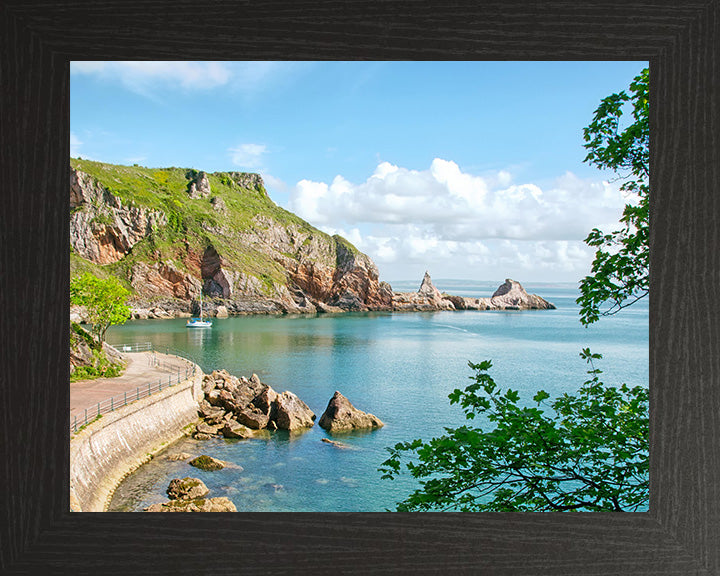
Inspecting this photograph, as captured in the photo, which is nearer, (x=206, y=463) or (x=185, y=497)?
(x=185, y=497)

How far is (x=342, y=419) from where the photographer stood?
11914 millimetres

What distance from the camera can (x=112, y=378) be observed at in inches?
400

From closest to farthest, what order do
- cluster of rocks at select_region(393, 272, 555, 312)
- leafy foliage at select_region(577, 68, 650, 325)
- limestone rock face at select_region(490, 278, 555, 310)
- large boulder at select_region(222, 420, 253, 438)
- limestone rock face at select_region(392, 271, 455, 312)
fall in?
1. leafy foliage at select_region(577, 68, 650, 325)
2. large boulder at select_region(222, 420, 253, 438)
3. limestone rock face at select_region(490, 278, 555, 310)
4. cluster of rocks at select_region(393, 272, 555, 312)
5. limestone rock face at select_region(392, 271, 455, 312)

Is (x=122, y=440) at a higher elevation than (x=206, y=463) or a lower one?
higher

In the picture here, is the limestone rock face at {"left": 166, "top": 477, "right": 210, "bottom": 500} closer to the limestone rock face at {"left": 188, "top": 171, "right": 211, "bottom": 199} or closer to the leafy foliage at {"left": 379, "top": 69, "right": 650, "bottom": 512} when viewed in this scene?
the leafy foliage at {"left": 379, "top": 69, "right": 650, "bottom": 512}

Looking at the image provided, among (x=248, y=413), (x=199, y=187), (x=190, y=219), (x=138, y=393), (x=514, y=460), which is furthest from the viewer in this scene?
(x=199, y=187)

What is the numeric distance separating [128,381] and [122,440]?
7.19 feet

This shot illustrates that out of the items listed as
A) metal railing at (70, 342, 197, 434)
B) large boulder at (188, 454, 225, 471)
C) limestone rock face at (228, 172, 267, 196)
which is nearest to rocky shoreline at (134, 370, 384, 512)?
metal railing at (70, 342, 197, 434)

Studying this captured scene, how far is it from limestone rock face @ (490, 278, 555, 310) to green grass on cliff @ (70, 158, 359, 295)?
11.3 m

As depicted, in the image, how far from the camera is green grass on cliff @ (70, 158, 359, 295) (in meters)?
35.3

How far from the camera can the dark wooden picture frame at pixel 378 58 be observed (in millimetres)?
1136

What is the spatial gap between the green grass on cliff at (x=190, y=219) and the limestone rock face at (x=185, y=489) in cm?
2700

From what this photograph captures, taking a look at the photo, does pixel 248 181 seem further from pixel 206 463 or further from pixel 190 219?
pixel 206 463

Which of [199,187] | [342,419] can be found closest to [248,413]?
A: [342,419]
